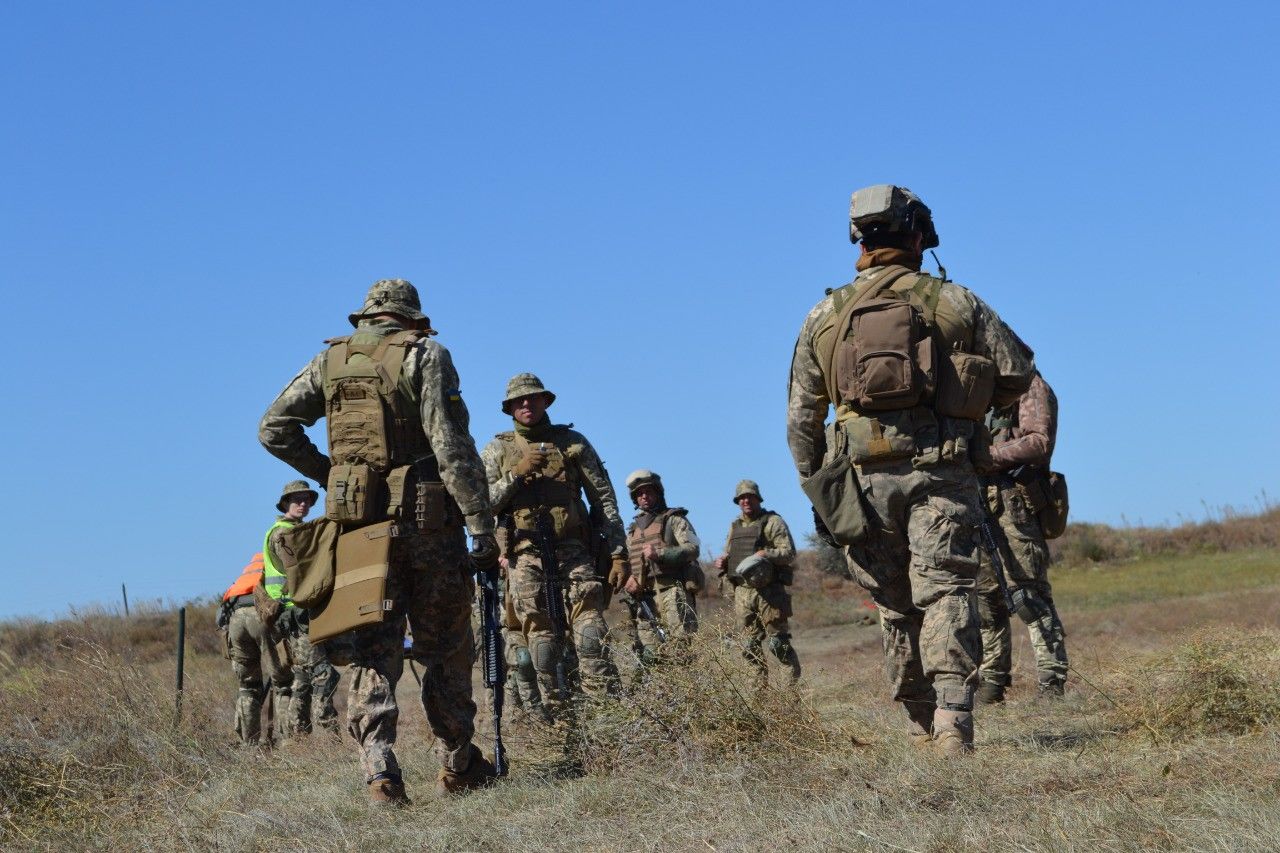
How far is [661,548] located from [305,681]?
3.76m

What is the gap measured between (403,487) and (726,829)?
9.25 feet

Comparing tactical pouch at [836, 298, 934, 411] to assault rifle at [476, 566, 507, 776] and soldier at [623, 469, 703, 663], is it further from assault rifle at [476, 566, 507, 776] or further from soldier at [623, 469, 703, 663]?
soldier at [623, 469, 703, 663]

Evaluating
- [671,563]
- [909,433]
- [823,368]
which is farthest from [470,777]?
[671,563]

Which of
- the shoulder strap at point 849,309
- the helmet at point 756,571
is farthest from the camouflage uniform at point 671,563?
the shoulder strap at point 849,309

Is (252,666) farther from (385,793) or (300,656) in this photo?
(385,793)

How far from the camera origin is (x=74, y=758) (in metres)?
7.62

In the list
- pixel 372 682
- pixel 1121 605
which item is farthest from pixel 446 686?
pixel 1121 605

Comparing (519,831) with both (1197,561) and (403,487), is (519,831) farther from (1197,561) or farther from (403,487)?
(1197,561)

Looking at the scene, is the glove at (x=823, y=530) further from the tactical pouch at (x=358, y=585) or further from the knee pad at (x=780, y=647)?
the knee pad at (x=780, y=647)

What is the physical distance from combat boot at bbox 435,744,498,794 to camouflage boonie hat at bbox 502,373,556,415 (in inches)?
140

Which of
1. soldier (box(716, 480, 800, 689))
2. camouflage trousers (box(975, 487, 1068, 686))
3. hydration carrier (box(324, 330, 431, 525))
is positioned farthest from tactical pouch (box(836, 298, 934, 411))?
soldier (box(716, 480, 800, 689))

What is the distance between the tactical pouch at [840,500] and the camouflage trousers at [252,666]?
23.6ft

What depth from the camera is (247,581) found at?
13078mm

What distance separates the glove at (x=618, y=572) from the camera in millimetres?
10297
